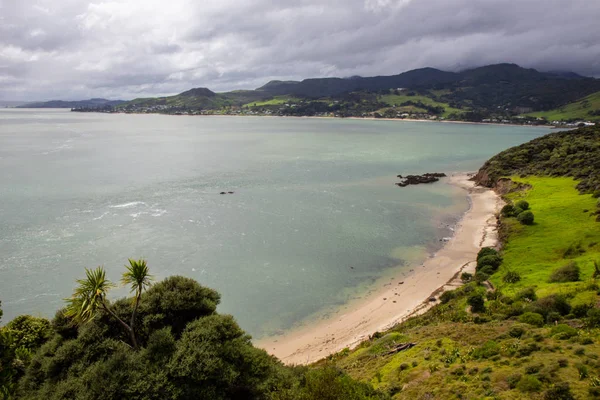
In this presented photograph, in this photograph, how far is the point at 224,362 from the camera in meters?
18.3

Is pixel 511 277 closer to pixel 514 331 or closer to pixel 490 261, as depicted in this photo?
pixel 490 261

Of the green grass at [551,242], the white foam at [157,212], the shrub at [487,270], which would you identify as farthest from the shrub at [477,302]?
the white foam at [157,212]

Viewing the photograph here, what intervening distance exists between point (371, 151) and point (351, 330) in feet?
369

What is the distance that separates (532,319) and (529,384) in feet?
30.8

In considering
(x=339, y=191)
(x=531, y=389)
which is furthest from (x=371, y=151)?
(x=531, y=389)

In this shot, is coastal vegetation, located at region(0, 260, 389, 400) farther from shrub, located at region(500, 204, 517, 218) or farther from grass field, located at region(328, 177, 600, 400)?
shrub, located at region(500, 204, 517, 218)

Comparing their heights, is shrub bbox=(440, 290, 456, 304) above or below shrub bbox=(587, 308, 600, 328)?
below

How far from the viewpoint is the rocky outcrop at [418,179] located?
89.2m

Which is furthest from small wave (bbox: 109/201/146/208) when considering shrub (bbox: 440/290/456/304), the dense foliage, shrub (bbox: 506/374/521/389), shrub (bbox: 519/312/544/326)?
the dense foliage

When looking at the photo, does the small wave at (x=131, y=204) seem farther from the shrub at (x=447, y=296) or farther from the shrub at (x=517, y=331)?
the shrub at (x=517, y=331)

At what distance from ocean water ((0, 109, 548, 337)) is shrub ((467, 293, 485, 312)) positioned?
12.9 m

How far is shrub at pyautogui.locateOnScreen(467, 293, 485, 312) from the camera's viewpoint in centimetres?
2939

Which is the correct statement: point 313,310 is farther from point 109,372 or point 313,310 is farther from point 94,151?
point 94,151

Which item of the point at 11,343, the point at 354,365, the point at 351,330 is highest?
the point at 11,343
